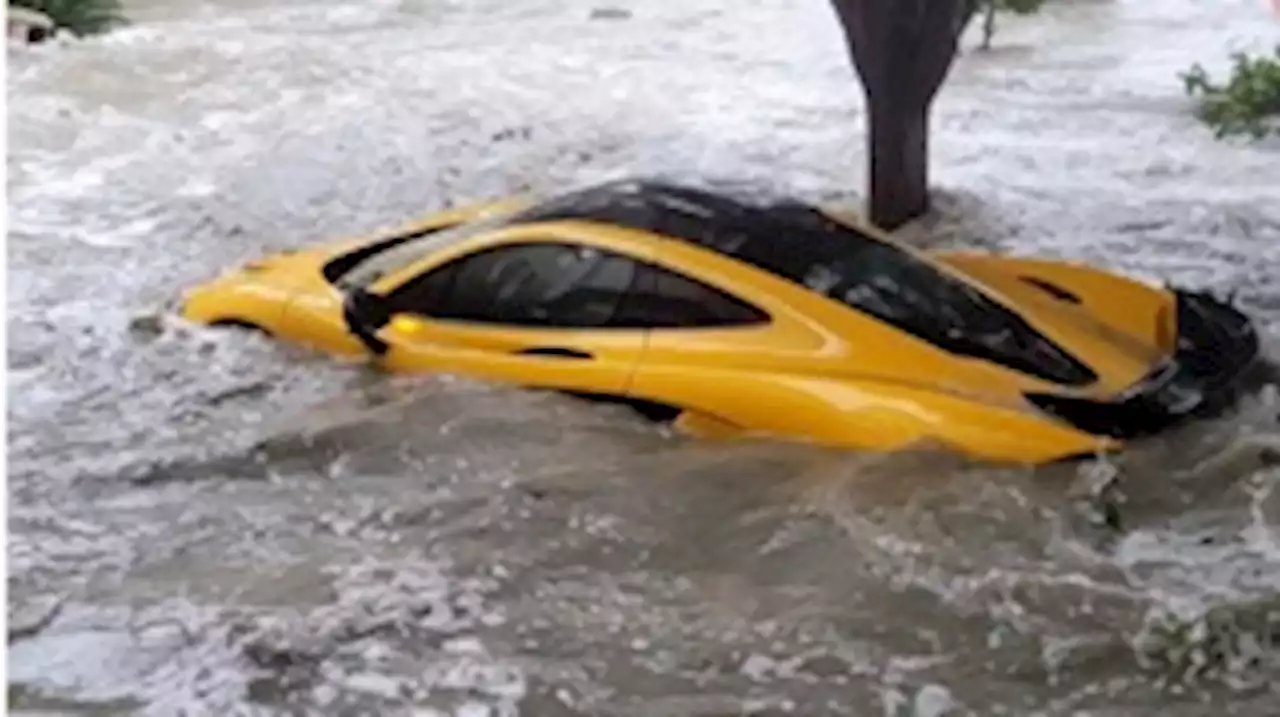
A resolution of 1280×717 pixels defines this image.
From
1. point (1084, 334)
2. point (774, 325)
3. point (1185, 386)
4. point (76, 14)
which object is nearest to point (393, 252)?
point (774, 325)

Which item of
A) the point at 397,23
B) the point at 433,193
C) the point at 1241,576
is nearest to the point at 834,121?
the point at 433,193

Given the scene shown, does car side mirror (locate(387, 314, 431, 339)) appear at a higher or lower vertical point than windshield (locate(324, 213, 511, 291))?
lower

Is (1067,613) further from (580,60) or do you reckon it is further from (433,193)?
(580,60)

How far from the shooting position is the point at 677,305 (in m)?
6.72

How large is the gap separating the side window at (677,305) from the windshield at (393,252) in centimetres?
85

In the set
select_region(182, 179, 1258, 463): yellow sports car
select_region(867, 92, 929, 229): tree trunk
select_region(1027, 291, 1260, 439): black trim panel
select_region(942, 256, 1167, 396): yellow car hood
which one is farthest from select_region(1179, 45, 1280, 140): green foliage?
select_region(942, 256, 1167, 396): yellow car hood

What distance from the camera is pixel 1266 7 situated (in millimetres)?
19031

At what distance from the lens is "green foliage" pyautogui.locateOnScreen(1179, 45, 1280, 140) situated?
44.0ft

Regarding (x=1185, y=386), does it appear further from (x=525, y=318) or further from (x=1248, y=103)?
(x=1248, y=103)

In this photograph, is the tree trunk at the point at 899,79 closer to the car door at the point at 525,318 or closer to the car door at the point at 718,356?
the car door at the point at 525,318

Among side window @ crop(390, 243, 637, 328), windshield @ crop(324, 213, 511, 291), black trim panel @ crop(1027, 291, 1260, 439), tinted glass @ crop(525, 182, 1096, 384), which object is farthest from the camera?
windshield @ crop(324, 213, 511, 291)

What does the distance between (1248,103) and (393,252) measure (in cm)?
801

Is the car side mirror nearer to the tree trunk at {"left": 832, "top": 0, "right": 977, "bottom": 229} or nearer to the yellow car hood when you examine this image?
the yellow car hood

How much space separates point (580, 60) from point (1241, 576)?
11.7 meters
